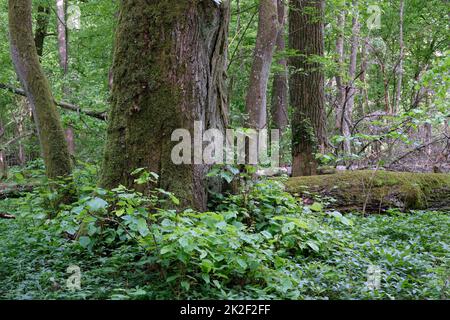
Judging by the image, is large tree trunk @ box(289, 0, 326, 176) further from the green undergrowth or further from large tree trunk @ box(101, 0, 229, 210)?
large tree trunk @ box(101, 0, 229, 210)

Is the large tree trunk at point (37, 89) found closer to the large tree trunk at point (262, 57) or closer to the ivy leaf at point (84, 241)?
the ivy leaf at point (84, 241)

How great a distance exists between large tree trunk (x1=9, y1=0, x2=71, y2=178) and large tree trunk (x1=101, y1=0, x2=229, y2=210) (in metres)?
2.10

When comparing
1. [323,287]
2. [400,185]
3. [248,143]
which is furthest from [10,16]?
[400,185]

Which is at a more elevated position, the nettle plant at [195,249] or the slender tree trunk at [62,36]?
the slender tree trunk at [62,36]

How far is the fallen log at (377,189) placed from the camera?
354 inches

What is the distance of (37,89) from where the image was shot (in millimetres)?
7492

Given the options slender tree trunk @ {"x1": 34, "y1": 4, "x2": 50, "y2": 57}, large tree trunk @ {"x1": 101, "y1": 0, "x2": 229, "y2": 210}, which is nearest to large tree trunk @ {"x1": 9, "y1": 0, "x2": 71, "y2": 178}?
large tree trunk @ {"x1": 101, "y1": 0, "x2": 229, "y2": 210}

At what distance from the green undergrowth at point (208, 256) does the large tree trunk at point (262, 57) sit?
12.9ft

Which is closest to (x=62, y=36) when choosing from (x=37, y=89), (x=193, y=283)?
(x=37, y=89)

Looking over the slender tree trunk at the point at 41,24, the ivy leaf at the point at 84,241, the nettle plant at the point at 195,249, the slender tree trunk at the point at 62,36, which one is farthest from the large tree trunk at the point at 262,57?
the slender tree trunk at the point at 41,24

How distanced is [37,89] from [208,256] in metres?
4.61

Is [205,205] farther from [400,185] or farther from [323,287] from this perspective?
[400,185]

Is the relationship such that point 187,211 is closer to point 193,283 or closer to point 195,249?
point 195,249
